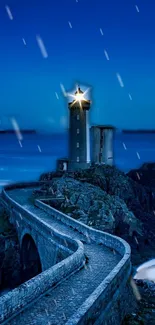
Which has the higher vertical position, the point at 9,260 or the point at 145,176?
the point at 145,176

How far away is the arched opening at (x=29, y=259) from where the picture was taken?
86.5ft

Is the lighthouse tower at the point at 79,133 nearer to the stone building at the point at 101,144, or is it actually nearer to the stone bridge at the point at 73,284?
the stone building at the point at 101,144

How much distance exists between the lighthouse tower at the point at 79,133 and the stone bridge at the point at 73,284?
69.4 ft

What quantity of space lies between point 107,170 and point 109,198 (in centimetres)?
856

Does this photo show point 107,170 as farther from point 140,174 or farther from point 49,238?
point 49,238

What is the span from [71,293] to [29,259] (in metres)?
14.3

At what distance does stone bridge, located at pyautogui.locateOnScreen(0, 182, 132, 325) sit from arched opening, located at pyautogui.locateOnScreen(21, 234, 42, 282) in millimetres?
1816

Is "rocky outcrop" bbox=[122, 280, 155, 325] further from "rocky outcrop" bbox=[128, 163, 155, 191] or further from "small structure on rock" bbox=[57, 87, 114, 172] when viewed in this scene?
"rocky outcrop" bbox=[128, 163, 155, 191]

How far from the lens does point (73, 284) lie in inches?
567

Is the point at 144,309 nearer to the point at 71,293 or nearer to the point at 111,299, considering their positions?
the point at 111,299

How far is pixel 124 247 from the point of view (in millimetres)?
17641

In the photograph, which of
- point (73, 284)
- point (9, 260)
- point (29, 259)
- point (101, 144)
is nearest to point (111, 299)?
point (73, 284)

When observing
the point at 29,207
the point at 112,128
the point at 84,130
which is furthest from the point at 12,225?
the point at 112,128

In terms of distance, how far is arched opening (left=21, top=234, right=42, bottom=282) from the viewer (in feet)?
86.5
